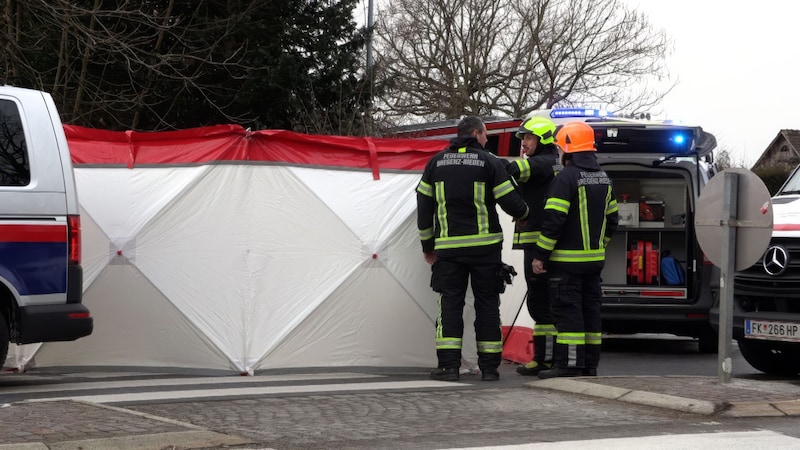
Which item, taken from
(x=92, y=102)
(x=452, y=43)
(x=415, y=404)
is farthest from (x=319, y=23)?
(x=415, y=404)

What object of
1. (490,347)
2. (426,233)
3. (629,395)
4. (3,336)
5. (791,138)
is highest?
(791,138)

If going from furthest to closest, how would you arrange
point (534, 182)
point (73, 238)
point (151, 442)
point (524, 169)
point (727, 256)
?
1. point (534, 182)
2. point (524, 169)
3. point (727, 256)
4. point (73, 238)
5. point (151, 442)

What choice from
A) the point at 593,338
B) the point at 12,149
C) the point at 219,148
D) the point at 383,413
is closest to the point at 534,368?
the point at 593,338

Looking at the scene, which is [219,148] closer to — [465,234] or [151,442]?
[465,234]

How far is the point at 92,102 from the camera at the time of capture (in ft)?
65.3

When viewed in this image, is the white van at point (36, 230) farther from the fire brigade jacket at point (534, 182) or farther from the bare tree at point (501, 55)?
the bare tree at point (501, 55)

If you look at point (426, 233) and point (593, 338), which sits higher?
point (426, 233)

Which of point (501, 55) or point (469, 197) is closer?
point (469, 197)

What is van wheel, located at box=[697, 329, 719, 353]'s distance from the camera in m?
12.5

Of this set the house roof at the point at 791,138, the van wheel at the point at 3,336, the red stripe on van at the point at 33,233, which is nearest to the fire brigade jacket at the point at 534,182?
the red stripe on van at the point at 33,233

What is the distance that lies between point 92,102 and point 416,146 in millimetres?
11324

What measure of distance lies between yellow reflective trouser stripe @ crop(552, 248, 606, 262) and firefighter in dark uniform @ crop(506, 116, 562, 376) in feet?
1.11

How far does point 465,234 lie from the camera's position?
8992 millimetres

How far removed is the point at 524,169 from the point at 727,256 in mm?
1879
